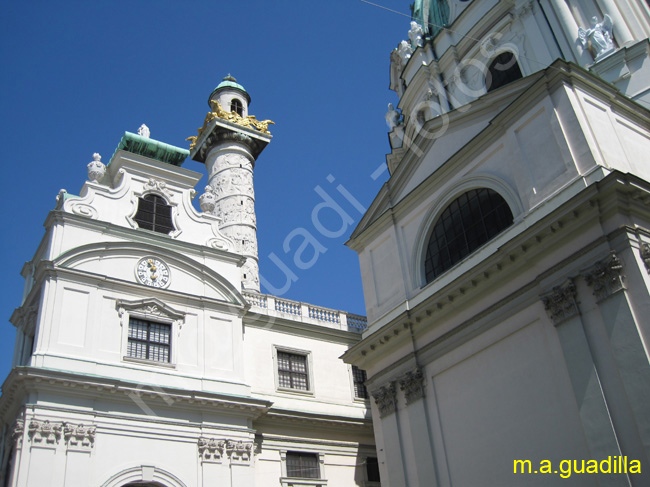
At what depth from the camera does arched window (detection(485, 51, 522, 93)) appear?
2583 cm

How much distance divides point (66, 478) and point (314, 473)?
8.26 meters

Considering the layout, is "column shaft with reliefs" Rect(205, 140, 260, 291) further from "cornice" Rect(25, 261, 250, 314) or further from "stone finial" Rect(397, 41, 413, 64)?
"stone finial" Rect(397, 41, 413, 64)

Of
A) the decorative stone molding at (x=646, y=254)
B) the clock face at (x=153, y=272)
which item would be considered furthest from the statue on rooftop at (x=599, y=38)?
the clock face at (x=153, y=272)

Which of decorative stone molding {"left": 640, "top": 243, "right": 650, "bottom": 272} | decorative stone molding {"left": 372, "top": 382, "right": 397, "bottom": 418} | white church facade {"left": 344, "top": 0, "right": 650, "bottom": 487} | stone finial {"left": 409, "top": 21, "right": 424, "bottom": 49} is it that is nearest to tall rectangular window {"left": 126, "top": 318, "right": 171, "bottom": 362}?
white church facade {"left": 344, "top": 0, "right": 650, "bottom": 487}

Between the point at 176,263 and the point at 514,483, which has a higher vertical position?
the point at 176,263

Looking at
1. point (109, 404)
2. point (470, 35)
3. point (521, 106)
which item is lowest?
point (109, 404)

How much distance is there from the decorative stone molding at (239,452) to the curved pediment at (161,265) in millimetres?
4872

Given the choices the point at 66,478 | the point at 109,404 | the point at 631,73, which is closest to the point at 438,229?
the point at 631,73

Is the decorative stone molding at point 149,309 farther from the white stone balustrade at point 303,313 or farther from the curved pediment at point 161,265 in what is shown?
the white stone balustrade at point 303,313

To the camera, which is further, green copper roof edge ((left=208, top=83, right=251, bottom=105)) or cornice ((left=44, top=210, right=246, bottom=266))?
green copper roof edge ((left=208, top=83, right=251, bottom=105))

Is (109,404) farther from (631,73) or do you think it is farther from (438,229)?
(631,73)

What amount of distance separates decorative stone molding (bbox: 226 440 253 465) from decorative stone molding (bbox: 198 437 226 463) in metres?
0.26

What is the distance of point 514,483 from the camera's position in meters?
13.7

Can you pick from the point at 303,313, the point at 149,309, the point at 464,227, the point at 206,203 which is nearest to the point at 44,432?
the point at 149,309
